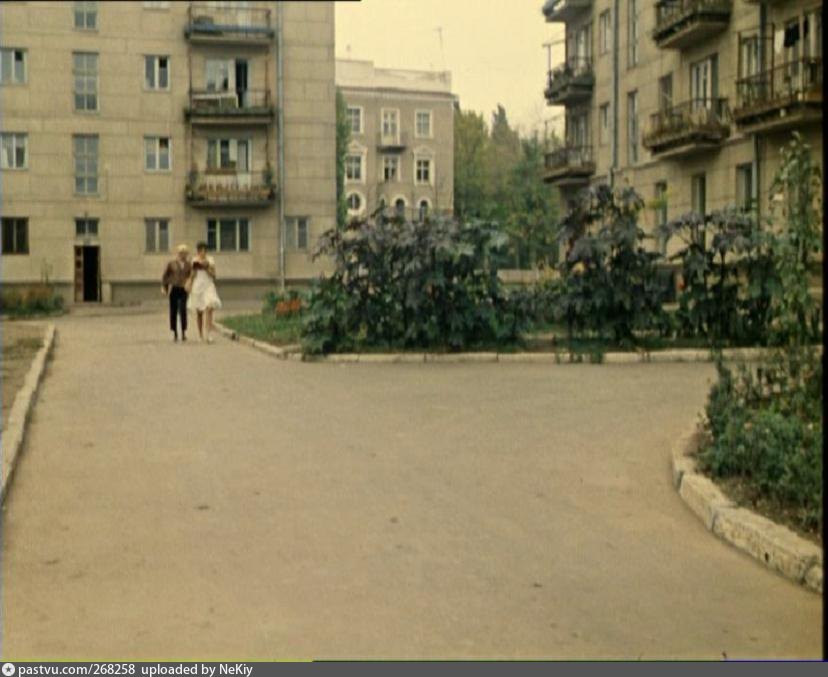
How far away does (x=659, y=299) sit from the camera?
49.9 feet

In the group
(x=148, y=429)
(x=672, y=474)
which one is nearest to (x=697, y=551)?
(x=672, y=474)

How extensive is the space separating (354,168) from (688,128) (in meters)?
2.23

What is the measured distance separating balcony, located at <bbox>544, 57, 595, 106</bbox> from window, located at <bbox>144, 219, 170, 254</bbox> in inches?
60.4

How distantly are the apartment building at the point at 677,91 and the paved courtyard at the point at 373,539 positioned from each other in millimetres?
1775

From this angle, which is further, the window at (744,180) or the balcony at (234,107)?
the window at (744,180)

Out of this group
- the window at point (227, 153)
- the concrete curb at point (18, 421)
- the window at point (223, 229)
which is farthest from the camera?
the concrete curb at point (18, 421)

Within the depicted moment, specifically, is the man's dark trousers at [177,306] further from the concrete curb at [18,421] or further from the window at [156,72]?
the window at [156,72]

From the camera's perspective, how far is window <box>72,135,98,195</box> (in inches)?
153

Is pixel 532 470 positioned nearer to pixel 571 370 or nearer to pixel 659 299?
pixel 571 370

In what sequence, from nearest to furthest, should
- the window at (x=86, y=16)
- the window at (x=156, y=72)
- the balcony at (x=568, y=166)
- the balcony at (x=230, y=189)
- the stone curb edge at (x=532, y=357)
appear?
the window at (x=86, y=16), the window at (x=156, y=72), the balcony at (x=230, y=189), the balcony at (x=568, y=166), the stone curb edge at (x=532, y=357)

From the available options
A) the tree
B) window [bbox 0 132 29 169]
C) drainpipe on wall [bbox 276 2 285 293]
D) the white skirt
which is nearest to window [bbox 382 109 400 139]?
the tree

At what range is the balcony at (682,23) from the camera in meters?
5.29

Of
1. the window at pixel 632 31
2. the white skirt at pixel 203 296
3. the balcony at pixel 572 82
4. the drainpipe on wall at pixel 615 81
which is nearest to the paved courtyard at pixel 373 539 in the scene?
the drainpipe on wall at pixel 615 81

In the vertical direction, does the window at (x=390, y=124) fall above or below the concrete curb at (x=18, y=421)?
above
